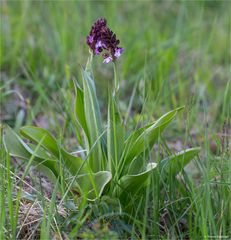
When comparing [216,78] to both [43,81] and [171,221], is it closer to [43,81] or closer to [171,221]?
[43,81]

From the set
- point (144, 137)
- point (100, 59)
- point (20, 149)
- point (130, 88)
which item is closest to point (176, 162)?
point (144, 137)

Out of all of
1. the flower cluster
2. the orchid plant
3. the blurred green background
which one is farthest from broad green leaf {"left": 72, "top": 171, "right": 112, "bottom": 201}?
the blurred green background

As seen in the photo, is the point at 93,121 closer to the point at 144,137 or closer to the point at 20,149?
the point at 144,137

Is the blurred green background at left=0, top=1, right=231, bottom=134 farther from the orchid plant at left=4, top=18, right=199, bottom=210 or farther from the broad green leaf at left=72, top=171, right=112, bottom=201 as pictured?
the broad green leaf at left=72, top=171, right=112, bottom=201

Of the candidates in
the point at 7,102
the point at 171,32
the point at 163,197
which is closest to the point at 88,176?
the point at 163,197

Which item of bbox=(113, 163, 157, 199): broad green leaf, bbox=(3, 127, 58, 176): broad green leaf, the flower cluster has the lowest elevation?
bbox=(113, 163, 157, 199): broad green leaf

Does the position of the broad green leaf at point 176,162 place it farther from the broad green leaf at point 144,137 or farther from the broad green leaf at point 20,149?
the broad green leaf at point 20,149

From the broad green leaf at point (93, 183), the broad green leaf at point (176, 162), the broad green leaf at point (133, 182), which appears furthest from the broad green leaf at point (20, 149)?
the broad green leaf at point (176, 162)

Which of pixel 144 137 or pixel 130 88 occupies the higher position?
pixel 144 137
